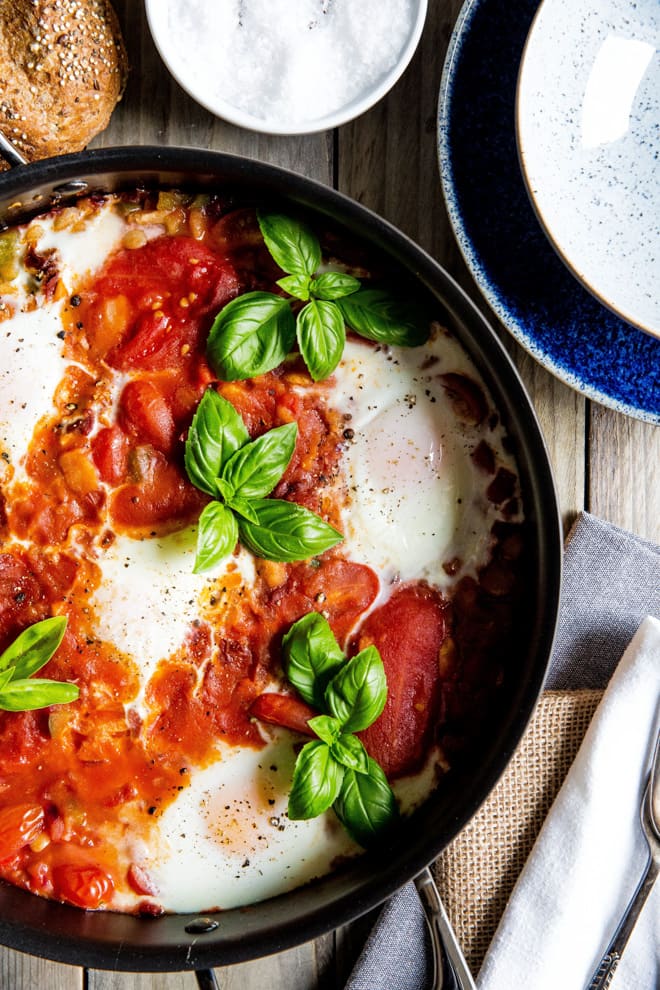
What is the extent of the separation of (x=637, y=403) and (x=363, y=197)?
862mm

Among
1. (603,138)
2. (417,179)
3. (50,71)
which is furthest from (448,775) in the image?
(50,71)

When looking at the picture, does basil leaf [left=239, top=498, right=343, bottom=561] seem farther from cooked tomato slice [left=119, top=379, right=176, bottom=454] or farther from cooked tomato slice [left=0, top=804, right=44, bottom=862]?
cooked tomato slice [left=0, top=804, right=44, bottom=862]

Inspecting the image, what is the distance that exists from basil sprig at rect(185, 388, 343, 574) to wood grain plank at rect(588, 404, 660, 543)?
2.65 feet

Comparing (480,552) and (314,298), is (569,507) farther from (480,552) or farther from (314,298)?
(314,298)

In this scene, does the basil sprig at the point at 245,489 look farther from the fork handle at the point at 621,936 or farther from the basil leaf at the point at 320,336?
the fork handle at the point at 621,936

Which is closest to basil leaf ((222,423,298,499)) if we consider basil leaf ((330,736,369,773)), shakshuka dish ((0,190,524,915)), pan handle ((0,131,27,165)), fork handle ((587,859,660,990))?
shakshuka dish ((0,190,524,915))

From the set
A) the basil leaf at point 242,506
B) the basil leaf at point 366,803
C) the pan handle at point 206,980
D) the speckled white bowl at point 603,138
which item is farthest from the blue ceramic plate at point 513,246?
the pan handle at point 206,980

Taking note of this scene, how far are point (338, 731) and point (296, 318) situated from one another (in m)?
0.92

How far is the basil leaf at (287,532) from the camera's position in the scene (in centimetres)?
217

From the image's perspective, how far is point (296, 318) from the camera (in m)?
2.26

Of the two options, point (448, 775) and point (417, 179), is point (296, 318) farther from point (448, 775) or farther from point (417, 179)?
point (448, 775)

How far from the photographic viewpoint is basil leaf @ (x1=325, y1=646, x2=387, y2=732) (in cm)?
217

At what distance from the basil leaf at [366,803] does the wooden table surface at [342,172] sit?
Result: 42 centimetres

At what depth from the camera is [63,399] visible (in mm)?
2338
